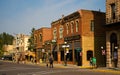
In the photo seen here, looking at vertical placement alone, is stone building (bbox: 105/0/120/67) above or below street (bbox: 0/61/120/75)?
above

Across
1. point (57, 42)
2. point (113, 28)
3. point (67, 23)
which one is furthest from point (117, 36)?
point (57, 42)

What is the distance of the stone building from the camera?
39969 mm

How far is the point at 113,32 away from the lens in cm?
4116

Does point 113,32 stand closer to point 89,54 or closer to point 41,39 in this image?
point 89,54

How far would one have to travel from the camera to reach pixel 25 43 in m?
102

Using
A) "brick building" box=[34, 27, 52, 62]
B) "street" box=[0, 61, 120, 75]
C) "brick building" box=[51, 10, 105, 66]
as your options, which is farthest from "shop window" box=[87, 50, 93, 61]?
"brick building" box=[34, 27, 52, 62]

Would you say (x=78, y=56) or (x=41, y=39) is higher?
(x=41, y=39)

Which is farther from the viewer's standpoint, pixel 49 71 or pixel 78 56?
pixel 78 56

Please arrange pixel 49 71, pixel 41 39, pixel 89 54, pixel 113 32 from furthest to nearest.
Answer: pixel 41 39, pixel 89 54, pixel 113 32, pixel 49 71

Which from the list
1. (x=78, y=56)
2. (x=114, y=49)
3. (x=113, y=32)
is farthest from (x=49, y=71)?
(x=78, y=56)

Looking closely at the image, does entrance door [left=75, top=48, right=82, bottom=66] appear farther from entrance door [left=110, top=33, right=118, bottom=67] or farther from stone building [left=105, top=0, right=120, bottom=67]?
entrance door [left=110, top=33, right=118, bottom=67]

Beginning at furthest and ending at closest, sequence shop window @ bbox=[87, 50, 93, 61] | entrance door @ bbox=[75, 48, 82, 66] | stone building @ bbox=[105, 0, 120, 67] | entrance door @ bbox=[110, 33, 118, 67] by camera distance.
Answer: shop window @ bbox=[87, 50, 93, 61] → entrance door @ bbox=[75, 48, 82, 66] → entrance door @ bbox=[110, 33, 118, 67] → stone building @ bbox=[105, 0, 120, 67]

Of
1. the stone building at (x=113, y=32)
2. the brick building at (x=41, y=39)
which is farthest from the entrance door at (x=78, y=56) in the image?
the brick building at (x=41, y=39)

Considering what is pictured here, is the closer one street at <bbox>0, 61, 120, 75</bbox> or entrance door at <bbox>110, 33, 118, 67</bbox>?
street at <bbox>0, 61, 120, 75</bbox>
